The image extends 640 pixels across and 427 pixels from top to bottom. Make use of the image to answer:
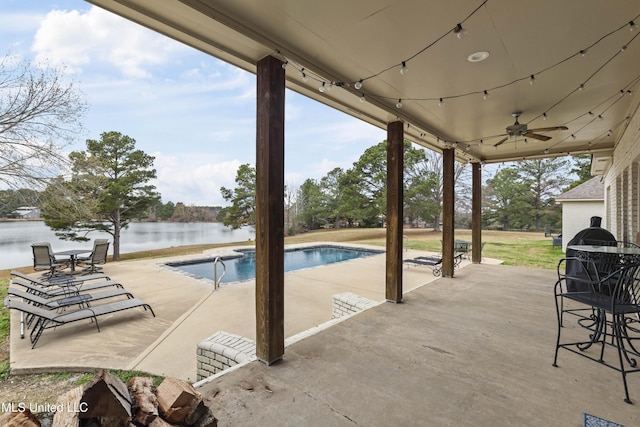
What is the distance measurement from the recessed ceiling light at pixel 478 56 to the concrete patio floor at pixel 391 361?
2.68 meters

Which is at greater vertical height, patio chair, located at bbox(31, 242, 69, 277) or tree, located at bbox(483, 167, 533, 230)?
tree, located at bbox(483, 167, 533, 230)

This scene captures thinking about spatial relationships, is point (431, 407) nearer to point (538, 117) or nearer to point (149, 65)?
point (538, 117)

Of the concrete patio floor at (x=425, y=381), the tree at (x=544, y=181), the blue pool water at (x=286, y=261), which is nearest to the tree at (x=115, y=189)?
the blue pool water at (x=286, y=261)

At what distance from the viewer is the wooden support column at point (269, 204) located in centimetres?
236

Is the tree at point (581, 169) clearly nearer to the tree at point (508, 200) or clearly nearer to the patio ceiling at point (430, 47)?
the tree at point (508, 200)

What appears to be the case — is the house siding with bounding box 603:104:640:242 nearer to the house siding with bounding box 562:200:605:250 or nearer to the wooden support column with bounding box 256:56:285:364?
the wooden support column with bounding box 256:56:285:364

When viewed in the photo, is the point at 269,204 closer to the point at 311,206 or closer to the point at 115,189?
the point at 115,189

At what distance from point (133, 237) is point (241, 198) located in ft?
19.6

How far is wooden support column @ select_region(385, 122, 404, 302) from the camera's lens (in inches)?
160

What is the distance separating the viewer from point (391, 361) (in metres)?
2.44

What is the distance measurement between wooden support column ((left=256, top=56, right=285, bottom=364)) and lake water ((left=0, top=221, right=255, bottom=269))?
10.2 metres

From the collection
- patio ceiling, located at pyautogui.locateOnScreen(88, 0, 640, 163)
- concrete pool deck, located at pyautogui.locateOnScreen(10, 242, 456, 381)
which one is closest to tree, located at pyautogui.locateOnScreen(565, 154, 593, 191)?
concrete pool deck, located at pyautogui.locateOnScreen(10, 242, 456, 381)

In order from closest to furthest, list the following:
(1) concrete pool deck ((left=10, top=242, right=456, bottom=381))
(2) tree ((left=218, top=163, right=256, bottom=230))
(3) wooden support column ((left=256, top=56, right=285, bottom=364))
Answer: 1. (3) wooden support column ((left=256, top=56, right=285, bottom=364))
2. (1) concrete pool deck ((left=10, top=242, right=456, bottom=381))
3. (2) tree ((left=218, top=163, right=256, bottom=230))

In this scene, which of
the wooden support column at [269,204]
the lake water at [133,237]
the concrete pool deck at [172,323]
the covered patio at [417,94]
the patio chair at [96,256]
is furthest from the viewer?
the lake water at [133,237]
